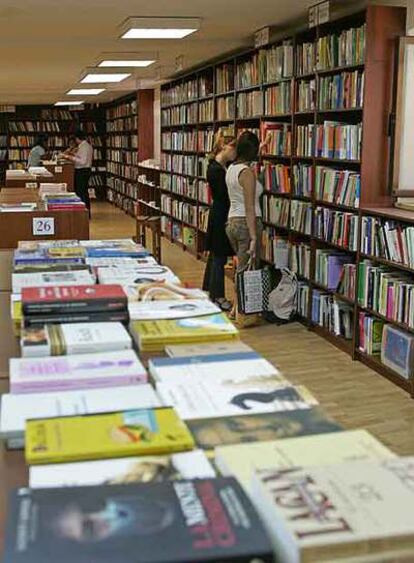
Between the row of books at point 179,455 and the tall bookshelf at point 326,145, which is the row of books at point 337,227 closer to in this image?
the tall bookshelf at point 326,145

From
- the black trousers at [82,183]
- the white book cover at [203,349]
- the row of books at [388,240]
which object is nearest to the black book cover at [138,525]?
the white book cover at [203,349]

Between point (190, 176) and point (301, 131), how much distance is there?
3.85 m

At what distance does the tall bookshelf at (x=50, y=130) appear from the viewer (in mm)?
18156

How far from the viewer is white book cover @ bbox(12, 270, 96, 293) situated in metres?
2.22

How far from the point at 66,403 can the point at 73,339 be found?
34cm

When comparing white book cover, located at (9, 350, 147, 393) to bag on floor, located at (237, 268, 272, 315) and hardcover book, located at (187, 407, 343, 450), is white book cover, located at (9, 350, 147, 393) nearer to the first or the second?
hardcover book, located at (187, 407, 343, 450)

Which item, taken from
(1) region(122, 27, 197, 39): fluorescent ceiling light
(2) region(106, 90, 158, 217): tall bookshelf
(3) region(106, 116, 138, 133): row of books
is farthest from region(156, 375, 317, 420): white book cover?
(3) region(106, 116, 138, 133): row of books

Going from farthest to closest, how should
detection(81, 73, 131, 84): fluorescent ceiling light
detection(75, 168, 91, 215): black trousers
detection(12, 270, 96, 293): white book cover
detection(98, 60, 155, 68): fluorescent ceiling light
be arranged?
detection(75, 168, 91, 215): black trousers < detection(81, 73, 131, 84): fluorescent ceiling light < detection(98, 60, 155, 68): fluorescent ceiling light < detection(12, 270, 96, 293): white book cover

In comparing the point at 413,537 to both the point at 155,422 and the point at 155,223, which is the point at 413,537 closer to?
the point at 155,422

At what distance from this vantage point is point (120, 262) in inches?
106

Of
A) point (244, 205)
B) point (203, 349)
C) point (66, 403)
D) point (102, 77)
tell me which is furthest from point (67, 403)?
point (102, 77)

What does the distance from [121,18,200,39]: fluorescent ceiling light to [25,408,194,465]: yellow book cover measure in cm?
457

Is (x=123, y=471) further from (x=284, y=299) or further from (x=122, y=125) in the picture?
(x=122, y=125)

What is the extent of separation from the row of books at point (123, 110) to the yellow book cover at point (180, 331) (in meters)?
12.7
